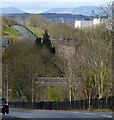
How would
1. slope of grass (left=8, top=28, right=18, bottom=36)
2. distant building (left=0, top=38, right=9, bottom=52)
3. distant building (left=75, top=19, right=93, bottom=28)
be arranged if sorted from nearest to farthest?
1. distant building (left=0, top=38, right=9, bottom=52)
2. slope of grass (left=8, top=28, right=18, bottom=36)
3. distant building (left=75, top=19, right=93, bottom=28)

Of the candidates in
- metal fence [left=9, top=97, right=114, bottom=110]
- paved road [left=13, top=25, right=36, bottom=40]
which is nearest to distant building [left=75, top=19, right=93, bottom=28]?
paved road [left=13, top=25, right=36, bottom=40]

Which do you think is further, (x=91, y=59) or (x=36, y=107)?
(x=36, y=107)

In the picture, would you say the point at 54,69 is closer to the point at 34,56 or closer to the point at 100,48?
the point at 34,56

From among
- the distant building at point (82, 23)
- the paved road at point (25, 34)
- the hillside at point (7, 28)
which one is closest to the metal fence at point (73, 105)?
the paved road at point (25, 34)

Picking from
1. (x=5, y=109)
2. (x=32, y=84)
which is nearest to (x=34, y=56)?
(x=32, y=84)

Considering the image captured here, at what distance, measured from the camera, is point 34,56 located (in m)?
33.7

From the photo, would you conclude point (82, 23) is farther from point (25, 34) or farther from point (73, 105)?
point (73, 105)

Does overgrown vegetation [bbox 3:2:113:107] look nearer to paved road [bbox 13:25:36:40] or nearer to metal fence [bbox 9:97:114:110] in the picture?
paved road [bbox 13:25:36:40]

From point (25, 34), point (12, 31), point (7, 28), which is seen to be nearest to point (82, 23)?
point (25, 34)

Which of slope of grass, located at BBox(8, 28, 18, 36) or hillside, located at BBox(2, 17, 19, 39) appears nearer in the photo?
hillside, located at BBox(2, 17, 19, 39)

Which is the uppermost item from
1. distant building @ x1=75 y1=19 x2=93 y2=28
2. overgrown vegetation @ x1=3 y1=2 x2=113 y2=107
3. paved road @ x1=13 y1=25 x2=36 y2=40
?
distant building @ x1=75 y1=19 x2=93 y2=28

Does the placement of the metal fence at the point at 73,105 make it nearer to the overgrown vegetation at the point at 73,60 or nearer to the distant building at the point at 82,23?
the overgrown vegetation at the point at 73,60

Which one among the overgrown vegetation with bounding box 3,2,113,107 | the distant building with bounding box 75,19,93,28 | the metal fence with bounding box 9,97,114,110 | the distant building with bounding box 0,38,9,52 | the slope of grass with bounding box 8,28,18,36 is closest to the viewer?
the metal fence with bounding box 9,97,114,110

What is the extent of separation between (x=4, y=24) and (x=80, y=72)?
10.6m
